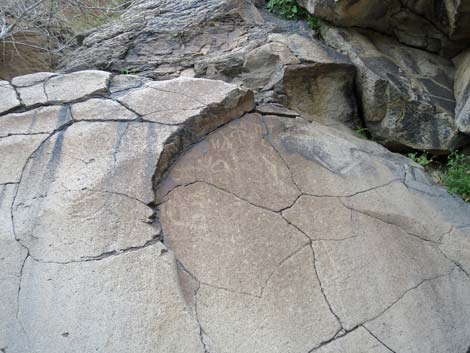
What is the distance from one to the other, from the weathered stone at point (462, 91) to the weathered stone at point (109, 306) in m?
2.08

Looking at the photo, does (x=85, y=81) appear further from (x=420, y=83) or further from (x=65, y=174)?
(x=420, y=83)

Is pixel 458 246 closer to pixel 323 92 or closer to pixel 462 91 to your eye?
pixel 462 91

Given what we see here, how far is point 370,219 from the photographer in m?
2.39

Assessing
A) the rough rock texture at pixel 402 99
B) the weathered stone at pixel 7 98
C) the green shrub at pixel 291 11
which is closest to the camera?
the weathered stone at pixel 7 98

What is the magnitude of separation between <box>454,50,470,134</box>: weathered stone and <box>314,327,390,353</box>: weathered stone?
1.65 m

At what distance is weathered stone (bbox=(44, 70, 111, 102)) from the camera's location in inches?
108

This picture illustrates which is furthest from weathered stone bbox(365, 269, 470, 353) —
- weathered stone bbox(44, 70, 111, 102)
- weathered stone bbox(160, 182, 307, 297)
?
weathered stone bbox(44, 70, 111, 102)

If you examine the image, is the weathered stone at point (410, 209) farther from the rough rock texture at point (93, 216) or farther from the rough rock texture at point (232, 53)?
the rough rock texture at point (93, 216)

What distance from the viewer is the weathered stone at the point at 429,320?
1944 millimetres

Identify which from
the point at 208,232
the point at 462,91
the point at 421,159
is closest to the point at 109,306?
the point at 208,232

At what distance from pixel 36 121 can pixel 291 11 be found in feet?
7.03

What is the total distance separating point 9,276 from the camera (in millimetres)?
1992

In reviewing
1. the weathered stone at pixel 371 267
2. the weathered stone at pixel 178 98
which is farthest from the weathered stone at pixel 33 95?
the weathered stone at pixel 371 267

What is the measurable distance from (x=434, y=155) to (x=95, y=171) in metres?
2.19
